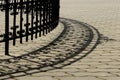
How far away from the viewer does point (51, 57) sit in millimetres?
9070

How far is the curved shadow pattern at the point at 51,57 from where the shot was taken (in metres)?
7.64

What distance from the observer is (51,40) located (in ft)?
38.9

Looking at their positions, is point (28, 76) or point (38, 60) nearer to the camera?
point (28, 76)

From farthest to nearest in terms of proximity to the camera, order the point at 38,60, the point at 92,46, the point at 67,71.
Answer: the point at 92,46
the point at 38,60
the point at 67,71

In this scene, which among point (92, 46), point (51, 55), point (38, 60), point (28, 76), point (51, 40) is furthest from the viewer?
point (51, 40)

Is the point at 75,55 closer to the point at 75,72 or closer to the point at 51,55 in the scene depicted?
the point at 51,55

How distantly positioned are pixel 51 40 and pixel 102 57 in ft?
9.81

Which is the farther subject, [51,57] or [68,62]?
[51,57]

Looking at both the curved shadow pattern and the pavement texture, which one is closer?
the pavement texture

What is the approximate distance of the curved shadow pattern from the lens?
25.1ft

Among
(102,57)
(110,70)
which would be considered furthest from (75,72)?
(102,57)

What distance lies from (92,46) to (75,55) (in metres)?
1.57

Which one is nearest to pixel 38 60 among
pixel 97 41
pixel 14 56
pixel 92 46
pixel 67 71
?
pixel 14 56

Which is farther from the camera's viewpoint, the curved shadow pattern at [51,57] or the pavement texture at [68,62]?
the curved shadow pattern at [51,57]
